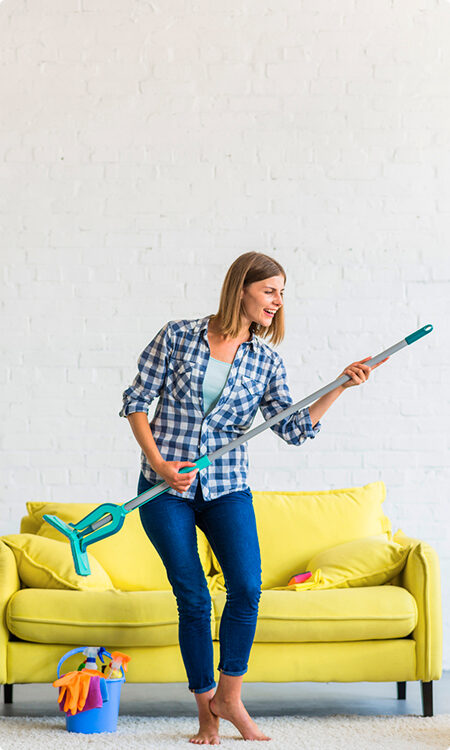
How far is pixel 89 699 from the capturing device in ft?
7.98

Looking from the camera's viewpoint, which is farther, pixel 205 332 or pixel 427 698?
pixel 427 698

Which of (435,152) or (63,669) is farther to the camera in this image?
→ (435,152)

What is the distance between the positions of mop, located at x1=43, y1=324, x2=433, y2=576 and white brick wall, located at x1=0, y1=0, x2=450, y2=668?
1261mm

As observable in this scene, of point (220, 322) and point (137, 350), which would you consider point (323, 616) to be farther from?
point (137, 350)

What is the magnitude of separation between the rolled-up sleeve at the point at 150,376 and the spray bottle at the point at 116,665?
749 millimetres

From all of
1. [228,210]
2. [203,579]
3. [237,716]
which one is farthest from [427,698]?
[228,210]

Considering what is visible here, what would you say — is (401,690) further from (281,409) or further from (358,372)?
(358,372)

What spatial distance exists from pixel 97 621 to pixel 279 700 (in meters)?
0.74

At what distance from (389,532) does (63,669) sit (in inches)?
51.0

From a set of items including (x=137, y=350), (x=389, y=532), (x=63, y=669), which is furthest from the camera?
(x=137, y=350)

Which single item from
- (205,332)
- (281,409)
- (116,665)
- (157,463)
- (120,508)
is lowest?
(116,665)

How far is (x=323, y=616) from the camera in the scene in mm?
2635

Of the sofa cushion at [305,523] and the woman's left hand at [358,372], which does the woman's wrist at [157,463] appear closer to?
the woman's left hand at [358,372]

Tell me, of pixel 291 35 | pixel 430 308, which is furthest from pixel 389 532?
pixel 291 35
